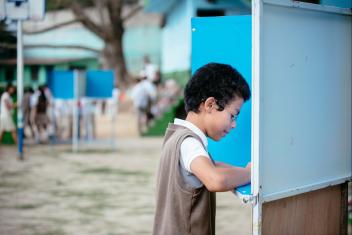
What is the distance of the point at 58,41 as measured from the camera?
34.9 meters

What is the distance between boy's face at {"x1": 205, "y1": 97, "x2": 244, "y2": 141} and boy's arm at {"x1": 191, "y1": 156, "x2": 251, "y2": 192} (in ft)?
0.58

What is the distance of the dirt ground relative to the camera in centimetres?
581

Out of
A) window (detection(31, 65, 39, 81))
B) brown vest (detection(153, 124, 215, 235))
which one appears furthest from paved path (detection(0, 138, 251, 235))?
window (detection(31, 65, 39, 81))

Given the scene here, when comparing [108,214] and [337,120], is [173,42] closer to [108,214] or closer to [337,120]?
[108,214]

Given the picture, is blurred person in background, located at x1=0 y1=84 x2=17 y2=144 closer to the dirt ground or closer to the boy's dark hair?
the dirt ground

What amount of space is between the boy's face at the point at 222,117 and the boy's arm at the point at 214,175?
178 millimetres

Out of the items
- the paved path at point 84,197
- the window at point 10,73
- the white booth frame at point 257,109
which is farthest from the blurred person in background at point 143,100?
the window at point 10,73

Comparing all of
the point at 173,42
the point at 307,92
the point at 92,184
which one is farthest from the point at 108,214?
the point at 173,42

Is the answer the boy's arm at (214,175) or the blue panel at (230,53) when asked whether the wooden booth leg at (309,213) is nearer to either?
the boy's arm at (214,175)

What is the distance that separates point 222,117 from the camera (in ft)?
7.57

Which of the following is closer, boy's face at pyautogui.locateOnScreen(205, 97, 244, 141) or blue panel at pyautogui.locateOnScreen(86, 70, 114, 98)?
boy's face at pyautogui.locateOnScreen(205, 97, 244, 141)

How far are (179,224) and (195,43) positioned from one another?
0.98 meters

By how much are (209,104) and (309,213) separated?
2.33 ft

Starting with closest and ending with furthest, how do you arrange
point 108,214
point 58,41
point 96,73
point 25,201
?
point 108,214, point 25,201, point 96,73, point 58,41
